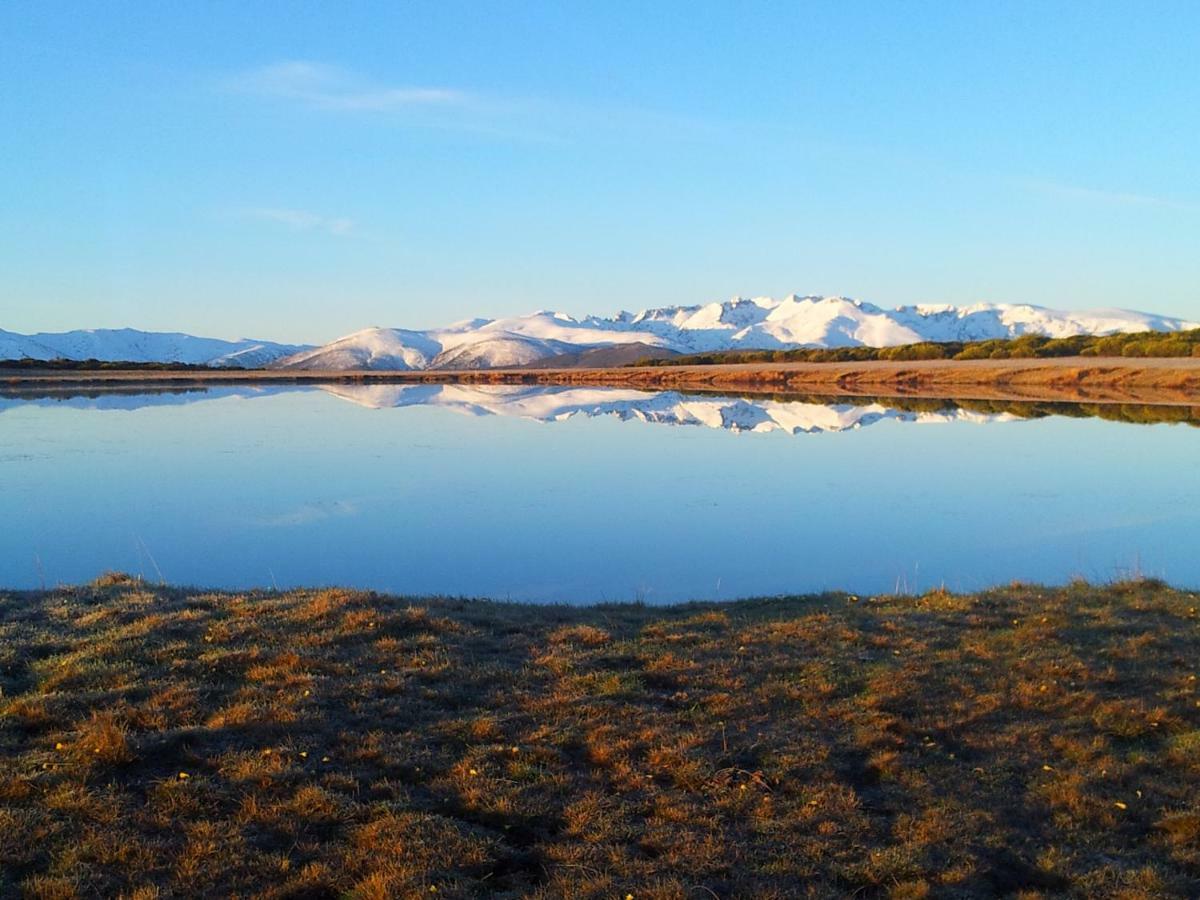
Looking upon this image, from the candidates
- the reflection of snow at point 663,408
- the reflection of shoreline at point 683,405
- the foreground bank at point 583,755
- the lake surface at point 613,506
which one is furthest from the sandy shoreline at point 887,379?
the foreground bank at point 583,755

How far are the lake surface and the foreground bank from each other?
4.67 metres

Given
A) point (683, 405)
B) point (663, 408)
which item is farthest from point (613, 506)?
point (683, 405)

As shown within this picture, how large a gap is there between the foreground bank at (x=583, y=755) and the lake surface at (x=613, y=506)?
4.67 m

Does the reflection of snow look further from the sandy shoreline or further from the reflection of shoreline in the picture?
the sandy shoreline

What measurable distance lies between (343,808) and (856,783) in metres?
3.51

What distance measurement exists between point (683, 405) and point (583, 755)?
48.0 meters

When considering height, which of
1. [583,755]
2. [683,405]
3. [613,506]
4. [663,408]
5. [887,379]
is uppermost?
[887,379]

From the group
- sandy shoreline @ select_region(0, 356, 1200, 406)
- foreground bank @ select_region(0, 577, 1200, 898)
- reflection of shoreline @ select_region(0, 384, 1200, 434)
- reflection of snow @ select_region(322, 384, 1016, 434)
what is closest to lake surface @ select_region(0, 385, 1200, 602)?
reflection of shoreline @ select_region(0, 384, 1200, 434)

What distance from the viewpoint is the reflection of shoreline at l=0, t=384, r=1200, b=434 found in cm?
4091

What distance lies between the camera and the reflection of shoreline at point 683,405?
40906 millimetres

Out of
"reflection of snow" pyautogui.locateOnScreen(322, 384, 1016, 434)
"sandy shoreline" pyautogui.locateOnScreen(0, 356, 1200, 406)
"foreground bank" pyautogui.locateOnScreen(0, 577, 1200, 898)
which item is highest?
"sandy shoreline" pyautogui.locateOnScreen(0, 356, 1200, 406)

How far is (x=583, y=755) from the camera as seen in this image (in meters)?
6.79

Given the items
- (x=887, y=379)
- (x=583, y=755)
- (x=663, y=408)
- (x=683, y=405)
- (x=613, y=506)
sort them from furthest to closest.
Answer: (x=887, y=379) < (x=683, y=405) < (x=663, y=408) < (x=613, y=506) < (x=583, y=755)

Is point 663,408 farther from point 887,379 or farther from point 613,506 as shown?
point 613,506
